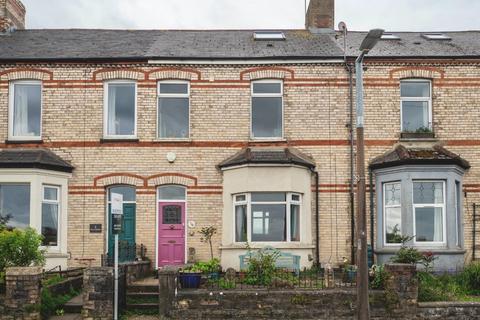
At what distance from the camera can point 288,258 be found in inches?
734

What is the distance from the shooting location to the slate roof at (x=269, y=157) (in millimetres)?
18938

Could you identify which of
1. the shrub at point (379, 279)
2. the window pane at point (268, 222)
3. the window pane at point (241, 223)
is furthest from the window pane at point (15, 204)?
the shrub at point (379, 279)

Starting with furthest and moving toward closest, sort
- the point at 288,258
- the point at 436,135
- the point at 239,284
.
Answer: the point at 436,135, the point at 288,258, the point at 239,284

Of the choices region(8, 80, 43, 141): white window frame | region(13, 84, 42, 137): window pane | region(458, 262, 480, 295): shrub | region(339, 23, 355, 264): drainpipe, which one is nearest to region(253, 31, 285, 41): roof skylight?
region(339, 23, 355, 264): drainpipe

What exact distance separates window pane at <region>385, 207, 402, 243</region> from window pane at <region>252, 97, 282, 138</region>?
4.21 metres

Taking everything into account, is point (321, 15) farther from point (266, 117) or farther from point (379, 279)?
point (379, 279)

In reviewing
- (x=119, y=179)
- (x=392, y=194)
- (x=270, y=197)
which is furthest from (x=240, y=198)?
(x=392, y=194)

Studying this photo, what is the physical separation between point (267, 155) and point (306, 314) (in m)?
6.11

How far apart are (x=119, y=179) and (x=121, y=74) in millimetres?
3339

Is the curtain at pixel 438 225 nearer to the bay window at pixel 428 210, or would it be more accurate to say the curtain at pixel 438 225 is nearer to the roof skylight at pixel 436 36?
the bay window at pixel 428 210

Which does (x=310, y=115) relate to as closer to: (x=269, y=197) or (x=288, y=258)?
(x=269, y=197)

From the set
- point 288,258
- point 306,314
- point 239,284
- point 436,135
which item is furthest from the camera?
point 436,135

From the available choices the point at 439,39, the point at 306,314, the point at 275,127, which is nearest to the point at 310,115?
the point at 275,127

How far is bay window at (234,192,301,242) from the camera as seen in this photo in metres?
19.0
